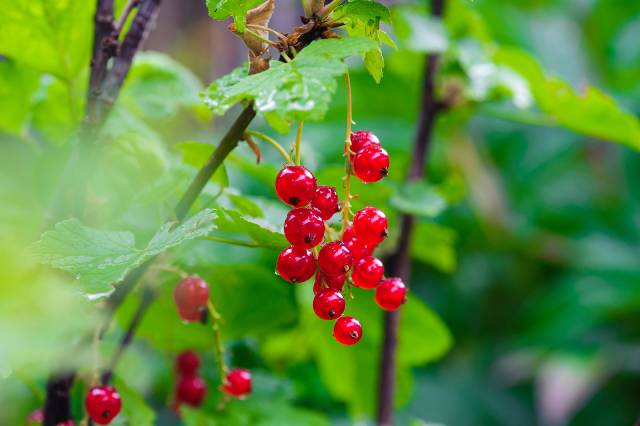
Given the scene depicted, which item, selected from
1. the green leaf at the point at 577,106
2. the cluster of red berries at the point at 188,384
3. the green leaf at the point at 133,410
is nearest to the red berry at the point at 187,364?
the cluster of red berries at the point at 188,384

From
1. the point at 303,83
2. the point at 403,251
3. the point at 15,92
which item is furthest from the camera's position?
the point at 403,251

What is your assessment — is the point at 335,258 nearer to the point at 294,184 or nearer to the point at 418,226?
the point at 294,184

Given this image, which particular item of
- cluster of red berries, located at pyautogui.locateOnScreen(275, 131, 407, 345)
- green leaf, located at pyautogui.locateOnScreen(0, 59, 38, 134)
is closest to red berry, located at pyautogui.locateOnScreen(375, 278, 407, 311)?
cluster of red berries, located at pyautogui.locateOnScreen(275, 131, 407, 345)

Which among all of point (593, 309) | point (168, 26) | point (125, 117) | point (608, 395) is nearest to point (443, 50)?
point (125, 117)

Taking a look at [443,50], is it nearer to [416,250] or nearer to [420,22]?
[420,22]

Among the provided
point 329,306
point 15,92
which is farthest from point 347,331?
point 15,92

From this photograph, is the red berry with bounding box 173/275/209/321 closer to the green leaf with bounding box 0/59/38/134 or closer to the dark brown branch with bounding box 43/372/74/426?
the dark brown branch with bounding box 43/372/74/426

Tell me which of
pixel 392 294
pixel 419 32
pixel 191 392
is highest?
pixel 419 32
